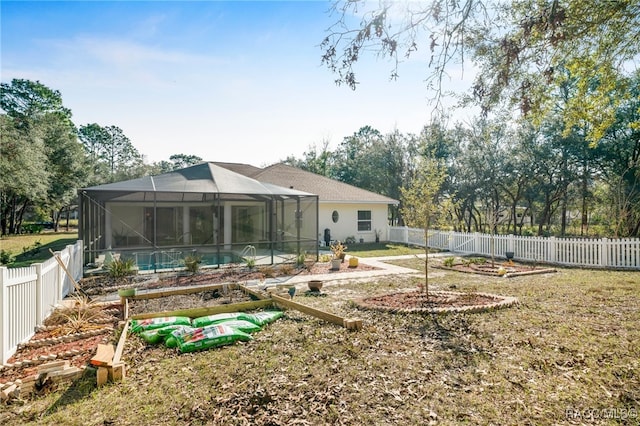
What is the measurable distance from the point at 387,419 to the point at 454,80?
4.31 metres

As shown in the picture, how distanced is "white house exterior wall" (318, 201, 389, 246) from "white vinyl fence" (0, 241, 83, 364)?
516 inches

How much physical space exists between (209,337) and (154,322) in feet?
4.09

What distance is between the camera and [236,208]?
55.4 ft

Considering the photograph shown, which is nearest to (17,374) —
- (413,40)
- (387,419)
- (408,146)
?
(387,419)

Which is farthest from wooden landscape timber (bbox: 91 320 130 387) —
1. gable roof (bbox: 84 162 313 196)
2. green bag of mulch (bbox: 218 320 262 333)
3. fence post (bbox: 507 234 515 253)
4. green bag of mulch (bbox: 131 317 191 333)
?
fence post (bbox: 507 234 515 253)

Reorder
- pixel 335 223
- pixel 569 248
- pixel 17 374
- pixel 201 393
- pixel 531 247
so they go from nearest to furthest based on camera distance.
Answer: pixel 201 393
pixel 17 374
pixel 569 248
pixel 531 247
pixel 335 223

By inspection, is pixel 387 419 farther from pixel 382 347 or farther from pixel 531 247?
pixel 531 247

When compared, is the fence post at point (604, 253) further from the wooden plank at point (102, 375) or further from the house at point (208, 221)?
the wooden plank at point (102, 375)

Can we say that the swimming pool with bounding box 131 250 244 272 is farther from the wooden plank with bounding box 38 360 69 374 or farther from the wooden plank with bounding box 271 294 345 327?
the wooden plank with bounding box 38 360 69 374

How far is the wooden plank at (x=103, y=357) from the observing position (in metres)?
3.72

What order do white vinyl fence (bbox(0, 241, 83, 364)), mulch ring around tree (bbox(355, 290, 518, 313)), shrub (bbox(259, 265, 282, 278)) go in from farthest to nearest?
shrub (bbox(259, 265, 282, 278)), mulch ring around tree (bbox(355, 290, 518, 313)), white vinyl fence (bbox(0, 241, 83, 364))

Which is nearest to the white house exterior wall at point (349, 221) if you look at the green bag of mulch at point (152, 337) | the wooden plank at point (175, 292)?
the wooden plank at point (175, 292)

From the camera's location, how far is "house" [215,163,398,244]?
18.9 meters

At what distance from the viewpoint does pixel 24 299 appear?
16.0 feet
